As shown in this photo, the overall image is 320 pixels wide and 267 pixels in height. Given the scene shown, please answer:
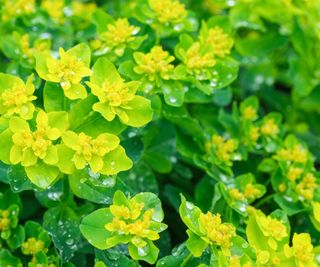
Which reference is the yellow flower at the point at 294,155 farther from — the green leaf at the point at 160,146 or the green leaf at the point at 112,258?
the green leaf at the point at 112,258

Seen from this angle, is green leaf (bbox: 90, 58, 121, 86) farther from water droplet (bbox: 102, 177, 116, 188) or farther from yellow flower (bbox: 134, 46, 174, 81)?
water droplet (bbox: 102, 177, 116, 188)

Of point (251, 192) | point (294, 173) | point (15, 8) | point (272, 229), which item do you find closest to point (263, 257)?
point (272, 229)

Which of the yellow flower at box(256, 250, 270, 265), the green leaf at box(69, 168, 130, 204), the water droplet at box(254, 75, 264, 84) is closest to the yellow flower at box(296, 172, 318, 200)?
the yellow flower at box(256, 250, 270, 265)

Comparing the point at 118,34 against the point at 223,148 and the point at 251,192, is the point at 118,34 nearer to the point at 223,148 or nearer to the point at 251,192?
the point at 223,148

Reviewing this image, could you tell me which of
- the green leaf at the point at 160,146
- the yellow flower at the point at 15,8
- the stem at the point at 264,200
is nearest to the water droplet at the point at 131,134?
the green leaf at the point at 160,146

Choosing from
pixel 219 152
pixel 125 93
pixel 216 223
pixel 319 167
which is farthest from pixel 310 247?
pixel 319 167

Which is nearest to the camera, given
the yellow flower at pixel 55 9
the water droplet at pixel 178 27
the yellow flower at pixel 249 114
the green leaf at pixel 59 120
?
the green leaf at pixel 59 120
